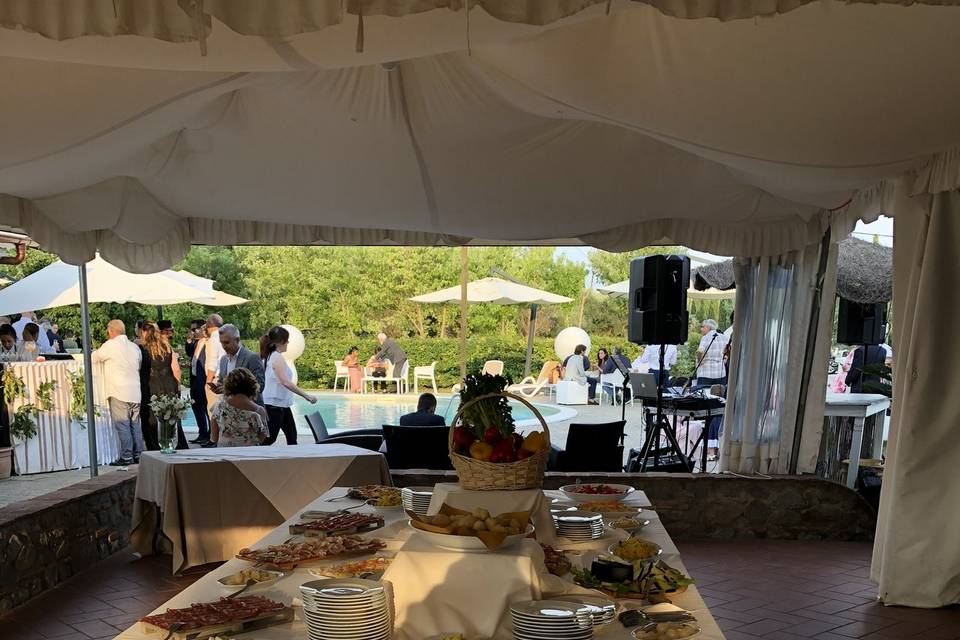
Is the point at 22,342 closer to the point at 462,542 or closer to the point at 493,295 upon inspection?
the point at 493,295

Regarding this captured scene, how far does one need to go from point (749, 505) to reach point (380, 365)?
513 inches

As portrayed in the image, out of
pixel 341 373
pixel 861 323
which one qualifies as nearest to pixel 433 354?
pixel 341 373

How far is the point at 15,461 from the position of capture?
27.9 ft

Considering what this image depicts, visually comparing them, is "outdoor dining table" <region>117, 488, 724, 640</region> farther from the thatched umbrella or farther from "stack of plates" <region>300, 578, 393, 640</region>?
the thatched umbrella

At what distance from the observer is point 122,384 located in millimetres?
8734

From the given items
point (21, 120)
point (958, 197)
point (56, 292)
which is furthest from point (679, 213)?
point (56, 292)

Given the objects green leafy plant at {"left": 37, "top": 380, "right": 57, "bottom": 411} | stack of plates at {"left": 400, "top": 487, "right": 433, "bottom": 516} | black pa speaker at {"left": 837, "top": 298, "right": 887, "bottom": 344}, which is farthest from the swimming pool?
stack of plates at {"left": 400, "top": 487, "right": 433, "bottom": 516}

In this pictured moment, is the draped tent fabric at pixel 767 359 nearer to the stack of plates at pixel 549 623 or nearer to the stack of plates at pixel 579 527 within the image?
the stack of plates at pixel 579 527

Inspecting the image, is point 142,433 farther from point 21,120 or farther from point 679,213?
point 21,120

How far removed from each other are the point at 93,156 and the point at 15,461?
5.84 meters

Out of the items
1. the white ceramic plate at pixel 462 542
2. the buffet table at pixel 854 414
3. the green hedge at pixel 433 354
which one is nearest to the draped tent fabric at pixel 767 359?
the buffet table at pixel 854 414

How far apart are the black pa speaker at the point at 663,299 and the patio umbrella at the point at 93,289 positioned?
590 centimetres

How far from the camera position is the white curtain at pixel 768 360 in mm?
6328

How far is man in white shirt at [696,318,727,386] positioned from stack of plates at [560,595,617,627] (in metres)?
8.94
